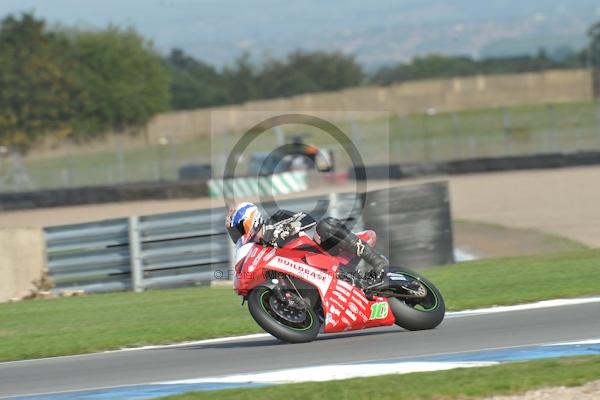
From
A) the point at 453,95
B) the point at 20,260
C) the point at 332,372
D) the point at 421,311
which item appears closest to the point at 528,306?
the point at 421,311

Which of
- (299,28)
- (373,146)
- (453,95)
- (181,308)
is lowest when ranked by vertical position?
(181,308)

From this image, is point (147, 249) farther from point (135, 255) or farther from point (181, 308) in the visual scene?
point (181, 308)

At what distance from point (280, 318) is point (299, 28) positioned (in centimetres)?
13580

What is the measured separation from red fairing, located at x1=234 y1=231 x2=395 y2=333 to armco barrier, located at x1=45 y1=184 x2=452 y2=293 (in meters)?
5.71

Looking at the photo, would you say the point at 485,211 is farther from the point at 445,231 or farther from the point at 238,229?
the point at 238,229

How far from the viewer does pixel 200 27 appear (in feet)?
285

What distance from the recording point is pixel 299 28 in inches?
5620

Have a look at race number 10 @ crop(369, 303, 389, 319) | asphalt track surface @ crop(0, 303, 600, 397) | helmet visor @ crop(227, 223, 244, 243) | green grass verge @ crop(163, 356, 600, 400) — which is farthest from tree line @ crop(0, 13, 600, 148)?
green grass verge @ crop(163, 356, 600, 400)

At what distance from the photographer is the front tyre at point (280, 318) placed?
28.9ft

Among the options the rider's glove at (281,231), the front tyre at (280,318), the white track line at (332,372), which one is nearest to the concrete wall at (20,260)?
the front tyre at (280,318)

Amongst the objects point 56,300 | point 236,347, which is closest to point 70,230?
point 56,300

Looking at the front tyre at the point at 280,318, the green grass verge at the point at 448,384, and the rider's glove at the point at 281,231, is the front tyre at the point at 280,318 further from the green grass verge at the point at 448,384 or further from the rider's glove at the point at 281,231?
the green grass verge at the point at 448,384

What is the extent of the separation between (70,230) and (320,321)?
691 cm

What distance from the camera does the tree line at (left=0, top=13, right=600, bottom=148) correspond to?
59.2m
